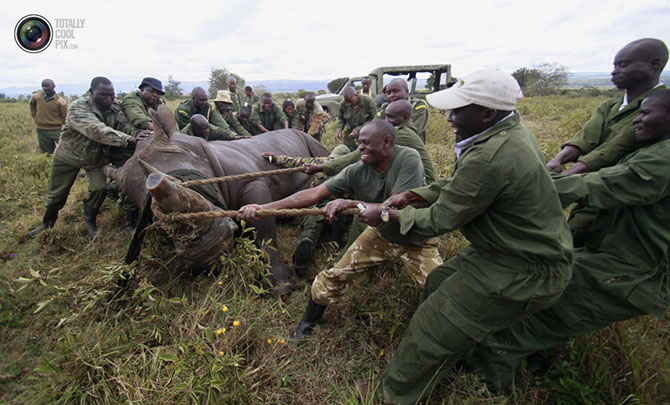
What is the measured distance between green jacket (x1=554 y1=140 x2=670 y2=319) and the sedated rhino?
2.61 metres

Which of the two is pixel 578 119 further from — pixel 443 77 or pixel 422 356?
pixel 422 356

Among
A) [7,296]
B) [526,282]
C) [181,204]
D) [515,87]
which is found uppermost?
[515,87]

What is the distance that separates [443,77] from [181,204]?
13454 millimetres

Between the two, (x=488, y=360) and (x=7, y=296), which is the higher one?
(x=7, y=296)

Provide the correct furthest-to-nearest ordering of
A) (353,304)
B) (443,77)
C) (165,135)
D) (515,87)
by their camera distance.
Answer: (443,77)
(165,135)
(353,304)
(515,87)

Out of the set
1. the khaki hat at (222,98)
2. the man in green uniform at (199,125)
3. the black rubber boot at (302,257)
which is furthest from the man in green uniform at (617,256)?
the khaki hat at (222,98)

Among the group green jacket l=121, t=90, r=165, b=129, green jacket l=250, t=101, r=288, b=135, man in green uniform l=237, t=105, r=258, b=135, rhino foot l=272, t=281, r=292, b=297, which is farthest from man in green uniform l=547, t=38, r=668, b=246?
man in green uniform l=237, t=105, r=258, b=135

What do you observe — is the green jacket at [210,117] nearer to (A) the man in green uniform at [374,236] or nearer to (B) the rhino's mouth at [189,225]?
(B) the rhino's mouth at [189,225]

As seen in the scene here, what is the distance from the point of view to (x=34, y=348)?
2.77 m

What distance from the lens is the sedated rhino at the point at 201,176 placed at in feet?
8.82

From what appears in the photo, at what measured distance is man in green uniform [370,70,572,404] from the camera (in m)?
1.74

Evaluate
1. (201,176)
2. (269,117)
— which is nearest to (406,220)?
(201,176)

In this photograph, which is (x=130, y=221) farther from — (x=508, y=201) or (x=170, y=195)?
(x=508, y=201)

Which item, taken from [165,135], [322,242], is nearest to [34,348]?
[165,135]
